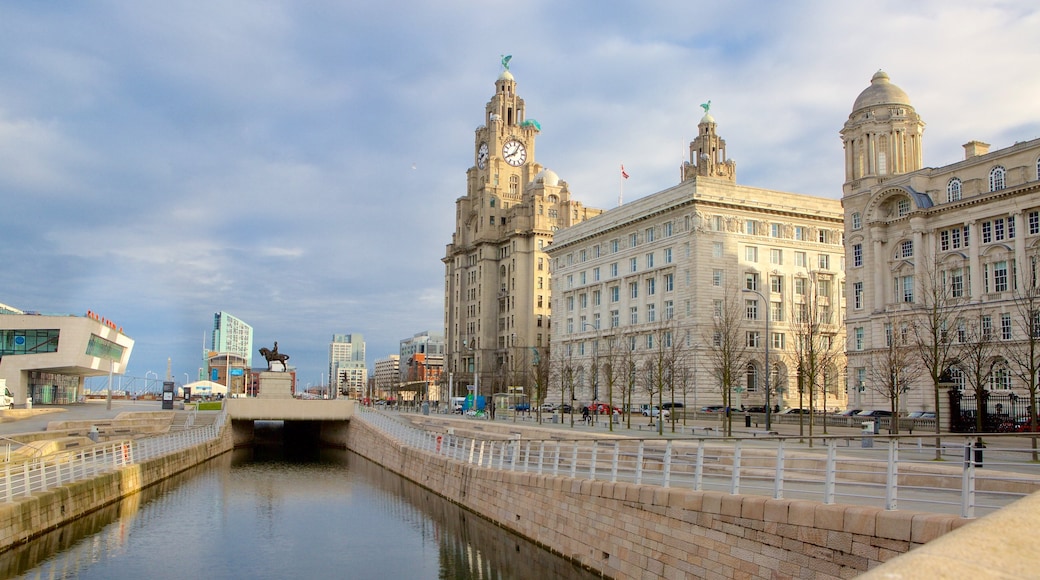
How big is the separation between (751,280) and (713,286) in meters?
5.38

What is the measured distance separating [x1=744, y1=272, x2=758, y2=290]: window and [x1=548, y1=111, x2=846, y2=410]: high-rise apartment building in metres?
0.10

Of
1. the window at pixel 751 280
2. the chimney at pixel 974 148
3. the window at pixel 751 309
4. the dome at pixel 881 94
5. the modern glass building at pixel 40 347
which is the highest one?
the dome at pixel 881 94

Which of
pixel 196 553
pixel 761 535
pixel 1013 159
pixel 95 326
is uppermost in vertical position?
pixel 1013 159

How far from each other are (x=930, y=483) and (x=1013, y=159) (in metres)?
51.0

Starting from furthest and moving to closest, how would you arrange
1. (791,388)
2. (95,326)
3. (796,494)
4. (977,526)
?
1. (791,388)
2. (95,326)
3. (796,494)
4. (977,526)

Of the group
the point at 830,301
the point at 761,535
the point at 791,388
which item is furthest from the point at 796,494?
the point at 830,301

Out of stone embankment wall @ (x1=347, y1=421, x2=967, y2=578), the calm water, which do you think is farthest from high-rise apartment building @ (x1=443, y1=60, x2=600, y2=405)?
stone embankment wall @ (x1=347, y1=421, x2=967, y2=578)

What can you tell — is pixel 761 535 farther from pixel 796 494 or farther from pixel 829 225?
pixel 829 225

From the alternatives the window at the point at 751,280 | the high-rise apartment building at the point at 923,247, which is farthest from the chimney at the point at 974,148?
the window at the point at 751,280

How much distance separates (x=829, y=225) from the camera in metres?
91.2

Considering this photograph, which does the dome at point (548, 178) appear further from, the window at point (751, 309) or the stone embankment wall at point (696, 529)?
the stone embankment wall at point (696, 529)

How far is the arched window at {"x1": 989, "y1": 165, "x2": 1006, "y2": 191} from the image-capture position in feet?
200

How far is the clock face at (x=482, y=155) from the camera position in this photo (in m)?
147

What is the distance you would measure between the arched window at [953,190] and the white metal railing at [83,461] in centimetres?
5785
